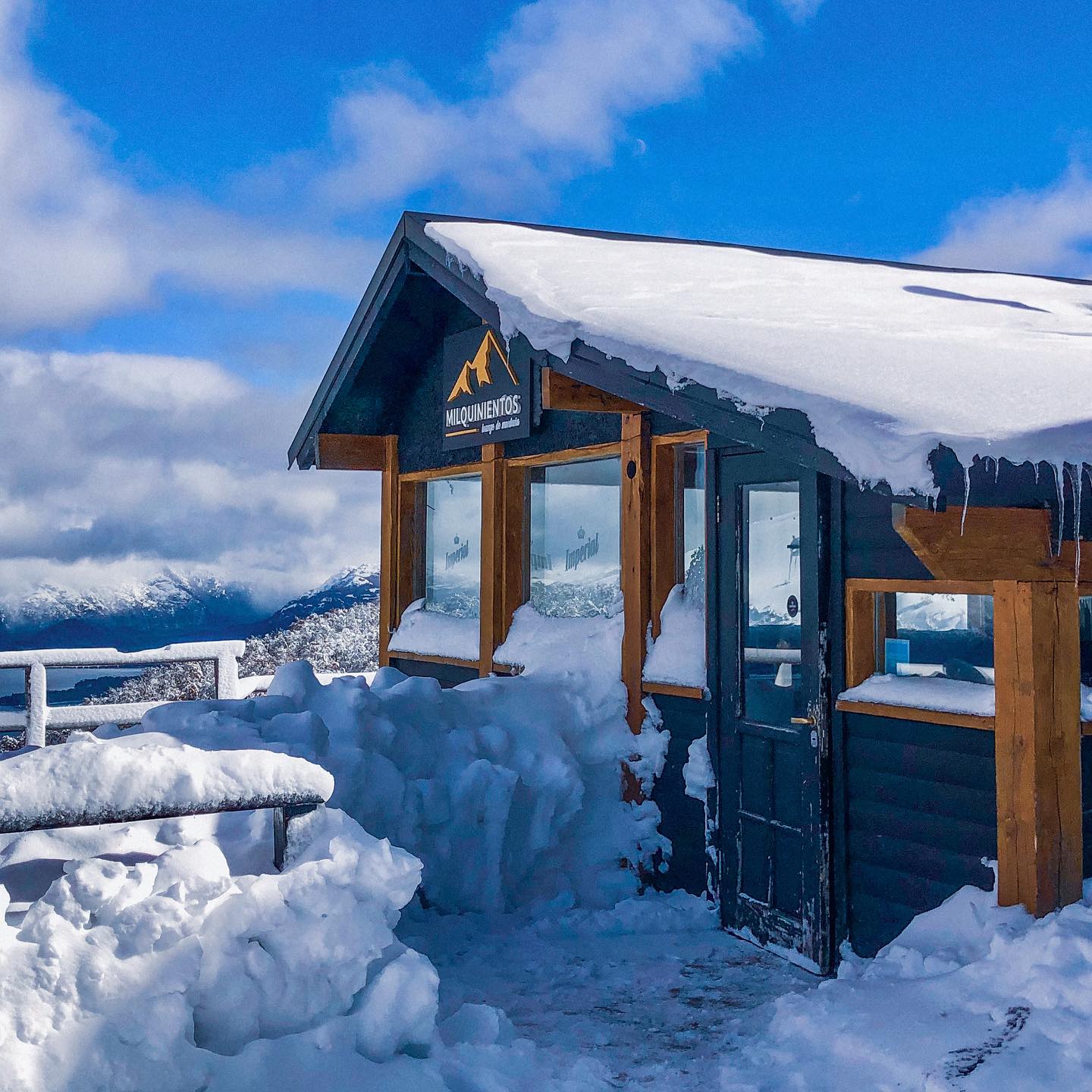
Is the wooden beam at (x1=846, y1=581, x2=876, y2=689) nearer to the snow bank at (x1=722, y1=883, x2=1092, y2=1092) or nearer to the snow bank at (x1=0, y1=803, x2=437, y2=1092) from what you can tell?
the snow bank at (x1=722, y1=883, x2=1092, y2=1092)

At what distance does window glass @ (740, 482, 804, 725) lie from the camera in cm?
595

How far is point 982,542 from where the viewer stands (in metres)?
4.24

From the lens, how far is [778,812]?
602 cm

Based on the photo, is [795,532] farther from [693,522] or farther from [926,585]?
[693,522]

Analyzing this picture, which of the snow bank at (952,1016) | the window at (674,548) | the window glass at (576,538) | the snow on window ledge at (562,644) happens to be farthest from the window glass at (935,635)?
the window glass at (576,538)

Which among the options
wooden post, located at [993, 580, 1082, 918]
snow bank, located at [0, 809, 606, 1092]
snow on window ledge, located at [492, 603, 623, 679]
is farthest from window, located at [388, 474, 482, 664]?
wooden post, located at [993, 580, 1082, 918]

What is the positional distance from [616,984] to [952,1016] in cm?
199

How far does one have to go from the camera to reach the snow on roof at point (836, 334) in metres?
3.73

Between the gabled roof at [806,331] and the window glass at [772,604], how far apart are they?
982mm

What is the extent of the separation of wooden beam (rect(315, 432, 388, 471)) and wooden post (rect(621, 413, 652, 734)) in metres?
3.82

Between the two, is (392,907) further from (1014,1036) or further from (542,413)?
(542,413)

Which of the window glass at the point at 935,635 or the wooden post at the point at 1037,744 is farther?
the window glass at the point at 935,635

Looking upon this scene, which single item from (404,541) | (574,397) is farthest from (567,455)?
(404,541)

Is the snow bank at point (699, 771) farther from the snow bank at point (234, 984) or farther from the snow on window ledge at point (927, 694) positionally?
the snow bank at point (234, 984)
